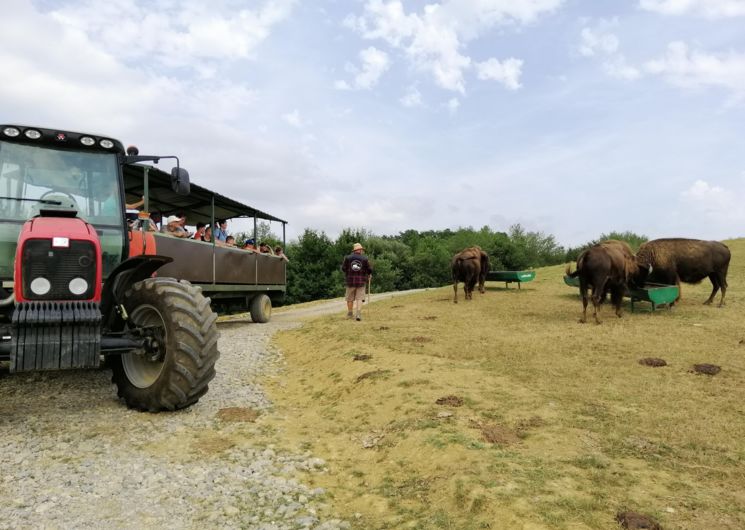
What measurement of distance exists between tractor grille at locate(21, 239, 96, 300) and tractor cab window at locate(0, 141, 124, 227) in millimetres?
914

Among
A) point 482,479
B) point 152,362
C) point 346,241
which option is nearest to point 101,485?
point 152,362

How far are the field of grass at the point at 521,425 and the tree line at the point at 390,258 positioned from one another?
30.0 meters

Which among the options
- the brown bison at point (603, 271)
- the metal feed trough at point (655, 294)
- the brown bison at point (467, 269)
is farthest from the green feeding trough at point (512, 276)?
the brown bison at point (603, 271)

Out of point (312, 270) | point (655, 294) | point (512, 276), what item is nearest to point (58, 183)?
point (655, 294)

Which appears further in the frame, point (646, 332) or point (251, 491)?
point (646, 332)

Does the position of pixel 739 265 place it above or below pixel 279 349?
above

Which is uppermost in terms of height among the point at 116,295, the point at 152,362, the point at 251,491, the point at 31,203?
the point at 31,203

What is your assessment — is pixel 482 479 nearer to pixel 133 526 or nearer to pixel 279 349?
pixel 133 526

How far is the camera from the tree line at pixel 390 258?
4478 cm

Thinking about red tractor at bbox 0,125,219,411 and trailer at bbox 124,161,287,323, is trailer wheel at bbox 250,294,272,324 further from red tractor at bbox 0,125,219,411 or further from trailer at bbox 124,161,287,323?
red tractor at bbox 0,125,219,411

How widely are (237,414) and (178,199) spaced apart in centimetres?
790

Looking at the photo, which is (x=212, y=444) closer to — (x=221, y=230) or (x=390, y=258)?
(x=221, y=230)

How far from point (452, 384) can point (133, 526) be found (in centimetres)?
390

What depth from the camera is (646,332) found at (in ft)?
32.5
